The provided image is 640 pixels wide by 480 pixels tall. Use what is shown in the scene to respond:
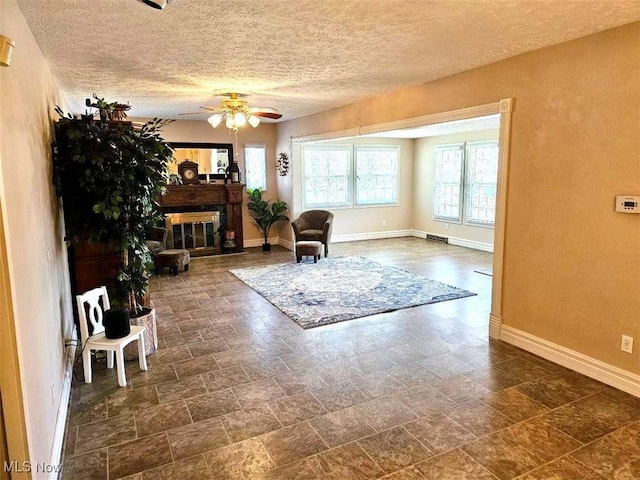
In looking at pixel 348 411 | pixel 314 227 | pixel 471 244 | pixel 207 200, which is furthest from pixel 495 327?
pixel 207 200

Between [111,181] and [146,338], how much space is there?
1362mm

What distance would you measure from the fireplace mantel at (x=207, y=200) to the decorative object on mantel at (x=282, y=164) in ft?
2.95

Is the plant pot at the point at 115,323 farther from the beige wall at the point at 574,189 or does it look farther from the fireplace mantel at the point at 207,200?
the fireplace mantel at the point at 207,200

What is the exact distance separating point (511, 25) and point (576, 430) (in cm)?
262

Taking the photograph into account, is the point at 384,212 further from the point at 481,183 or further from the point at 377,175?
the point at 481,183

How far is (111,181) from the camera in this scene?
10.6ft

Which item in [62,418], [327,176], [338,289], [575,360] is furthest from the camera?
[327,176]

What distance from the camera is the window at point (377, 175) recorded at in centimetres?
977

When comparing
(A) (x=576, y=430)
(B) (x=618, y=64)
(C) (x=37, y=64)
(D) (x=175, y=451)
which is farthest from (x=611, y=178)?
(C) (x=37, y=64)

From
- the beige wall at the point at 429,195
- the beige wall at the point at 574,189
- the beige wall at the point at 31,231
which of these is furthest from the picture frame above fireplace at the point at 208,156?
the beige wall at the point at 574,189

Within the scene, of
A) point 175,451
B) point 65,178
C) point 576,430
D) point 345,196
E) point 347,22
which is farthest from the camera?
point 345,196

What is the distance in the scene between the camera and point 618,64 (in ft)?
9.66

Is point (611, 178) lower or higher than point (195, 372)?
higher

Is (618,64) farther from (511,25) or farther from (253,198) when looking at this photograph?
(253,198)
